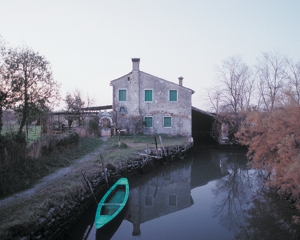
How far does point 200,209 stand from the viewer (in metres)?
11.3

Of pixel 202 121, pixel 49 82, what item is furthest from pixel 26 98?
pixel 202 121

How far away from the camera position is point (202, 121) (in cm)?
3622

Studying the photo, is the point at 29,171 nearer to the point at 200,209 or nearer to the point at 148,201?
the point at 148,201

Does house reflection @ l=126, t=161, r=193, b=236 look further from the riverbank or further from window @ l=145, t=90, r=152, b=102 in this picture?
window @ l=145, t=90, r=152, b=102

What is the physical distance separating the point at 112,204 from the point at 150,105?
15949 mm

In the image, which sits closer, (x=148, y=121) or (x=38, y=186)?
(x=38, y=186)

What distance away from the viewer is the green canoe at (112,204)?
→ 29.1ft

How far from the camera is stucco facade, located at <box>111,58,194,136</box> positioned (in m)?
25.0

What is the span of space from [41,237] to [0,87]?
8427 millimetres

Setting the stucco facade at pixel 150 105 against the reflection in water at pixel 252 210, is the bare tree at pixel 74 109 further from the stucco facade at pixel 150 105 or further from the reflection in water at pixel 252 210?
the reflection in water at pixel 252 210

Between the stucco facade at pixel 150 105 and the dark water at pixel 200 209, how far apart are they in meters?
8.03

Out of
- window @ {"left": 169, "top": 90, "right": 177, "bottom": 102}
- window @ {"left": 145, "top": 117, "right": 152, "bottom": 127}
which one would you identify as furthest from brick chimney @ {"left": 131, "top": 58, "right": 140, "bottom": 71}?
window @ {"left": 145, "top": 117, "right": 152, "bottom": 127}

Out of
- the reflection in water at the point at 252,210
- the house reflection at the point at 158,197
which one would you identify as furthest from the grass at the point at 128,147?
the reflection in water at the point at 252,210

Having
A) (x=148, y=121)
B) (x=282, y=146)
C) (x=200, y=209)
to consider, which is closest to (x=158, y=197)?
(x=200, y=209)
